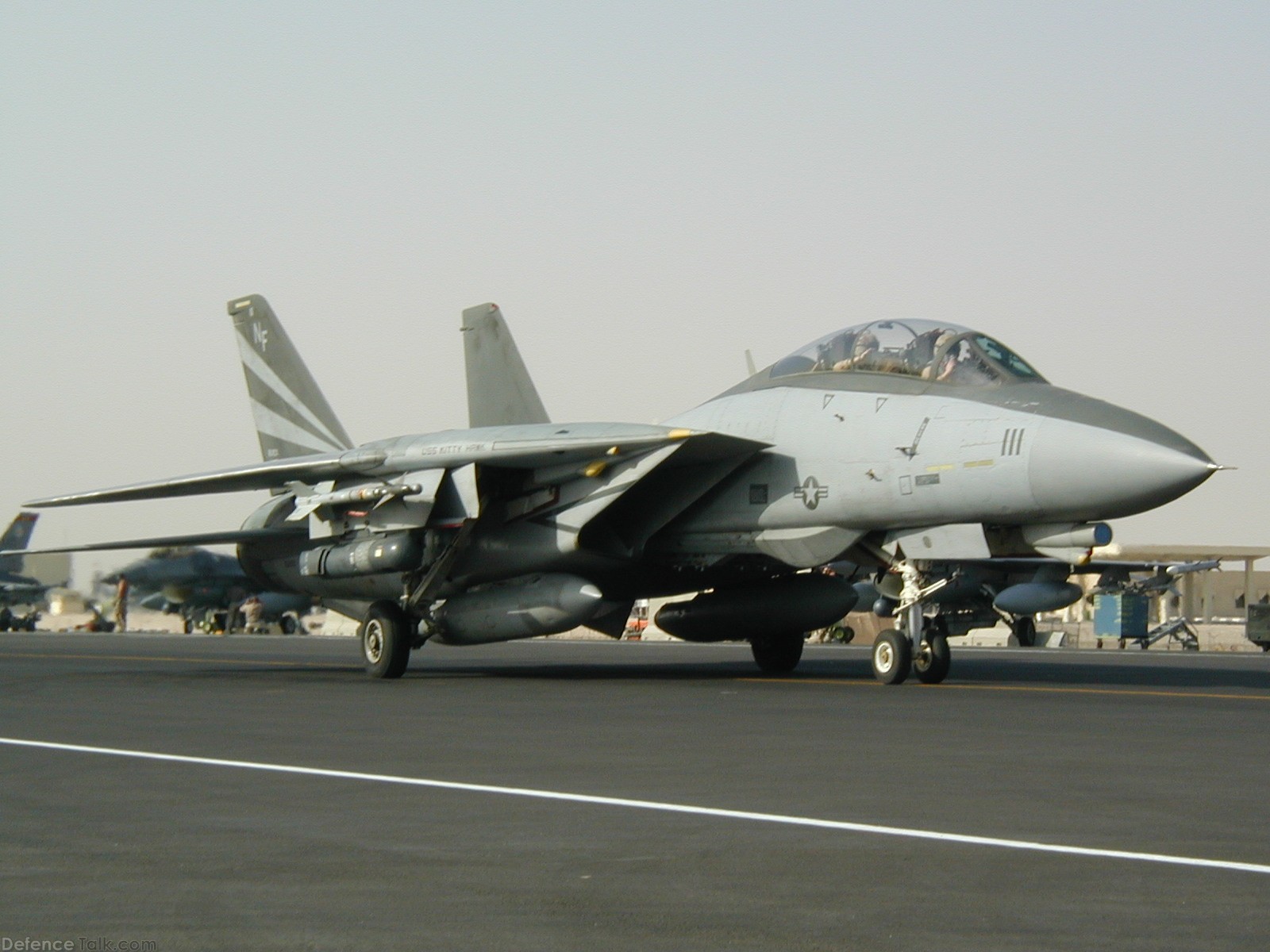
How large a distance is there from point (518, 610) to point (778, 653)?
3.07 meters

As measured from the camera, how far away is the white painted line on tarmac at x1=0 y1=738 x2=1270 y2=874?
15.7 feet

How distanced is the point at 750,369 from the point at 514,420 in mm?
4232

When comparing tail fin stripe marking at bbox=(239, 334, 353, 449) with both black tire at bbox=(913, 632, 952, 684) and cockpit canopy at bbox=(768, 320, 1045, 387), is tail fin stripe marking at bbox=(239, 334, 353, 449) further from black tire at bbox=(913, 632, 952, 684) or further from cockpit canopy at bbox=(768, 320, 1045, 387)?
black tire at bbox=(913, 632, 952, 684)

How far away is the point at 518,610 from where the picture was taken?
14805mm

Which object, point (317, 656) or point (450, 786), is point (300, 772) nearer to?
point (450, 786)

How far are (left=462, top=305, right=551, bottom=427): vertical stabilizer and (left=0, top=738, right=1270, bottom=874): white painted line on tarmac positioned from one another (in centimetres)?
1156

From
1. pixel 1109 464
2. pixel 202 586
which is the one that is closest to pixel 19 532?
pixel 202 586

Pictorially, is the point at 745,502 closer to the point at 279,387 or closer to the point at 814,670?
the point at 814,670

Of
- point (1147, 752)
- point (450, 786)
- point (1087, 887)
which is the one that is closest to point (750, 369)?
point (1147, 752)

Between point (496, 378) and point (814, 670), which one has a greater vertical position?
point (496, 378)

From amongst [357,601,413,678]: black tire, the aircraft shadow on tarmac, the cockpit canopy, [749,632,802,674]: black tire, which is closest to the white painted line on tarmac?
[357,601,413,678]: black tire

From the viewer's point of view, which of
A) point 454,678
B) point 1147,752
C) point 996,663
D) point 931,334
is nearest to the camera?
point 1147,752

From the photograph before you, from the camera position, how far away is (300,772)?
7.15 meters

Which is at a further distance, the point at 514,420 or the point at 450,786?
the point at 514,420
